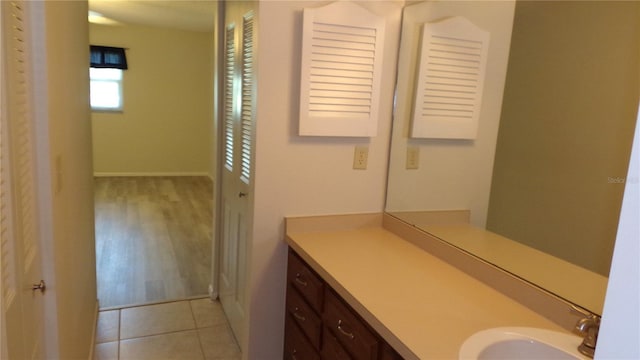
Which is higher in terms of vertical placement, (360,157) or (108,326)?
(360,157)

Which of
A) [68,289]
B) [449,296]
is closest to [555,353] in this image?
[449,296]

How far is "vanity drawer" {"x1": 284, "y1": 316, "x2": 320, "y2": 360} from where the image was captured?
1811 mm

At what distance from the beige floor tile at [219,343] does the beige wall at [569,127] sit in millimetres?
1674

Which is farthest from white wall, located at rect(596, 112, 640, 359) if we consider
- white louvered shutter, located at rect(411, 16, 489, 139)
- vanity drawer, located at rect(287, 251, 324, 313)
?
white louvered shutter, located at rect(411, 16, 489, 139)

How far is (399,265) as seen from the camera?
169cm

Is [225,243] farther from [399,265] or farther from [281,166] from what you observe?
[399,265]

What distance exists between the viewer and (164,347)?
254 centimetres

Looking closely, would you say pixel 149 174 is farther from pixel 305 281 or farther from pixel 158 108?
pixel 305 281

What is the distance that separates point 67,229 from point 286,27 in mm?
1158

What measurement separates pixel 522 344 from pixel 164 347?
204 centimetres

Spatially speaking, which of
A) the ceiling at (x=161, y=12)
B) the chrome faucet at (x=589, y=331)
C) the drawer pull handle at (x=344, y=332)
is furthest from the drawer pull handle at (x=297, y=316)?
the ceiling at (x=161, y=12)

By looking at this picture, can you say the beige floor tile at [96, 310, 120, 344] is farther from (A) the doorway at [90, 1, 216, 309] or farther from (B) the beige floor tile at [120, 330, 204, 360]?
(A) the doorway at [90, 1, 216, 309]

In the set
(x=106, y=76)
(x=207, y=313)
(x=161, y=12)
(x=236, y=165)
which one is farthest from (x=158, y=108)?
(x=236, y=165)

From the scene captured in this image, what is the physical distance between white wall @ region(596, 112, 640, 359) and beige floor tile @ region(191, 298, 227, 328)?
266 cm
